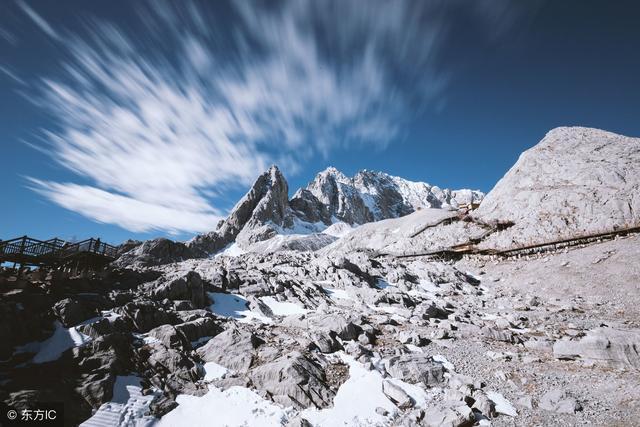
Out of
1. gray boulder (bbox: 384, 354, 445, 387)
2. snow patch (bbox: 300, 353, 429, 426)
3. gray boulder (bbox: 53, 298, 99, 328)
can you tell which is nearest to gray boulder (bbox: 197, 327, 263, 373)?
snow patch (bbox: 300, 353, 429, 426)

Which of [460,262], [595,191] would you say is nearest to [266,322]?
[460,262]

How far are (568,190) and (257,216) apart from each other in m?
119

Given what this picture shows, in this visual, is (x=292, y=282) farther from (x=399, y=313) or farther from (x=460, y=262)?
(x=460, y=262)

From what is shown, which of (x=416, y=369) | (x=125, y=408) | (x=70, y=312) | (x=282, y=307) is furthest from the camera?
(x=282, y=307)

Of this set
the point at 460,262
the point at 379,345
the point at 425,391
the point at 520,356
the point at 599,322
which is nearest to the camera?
the point at 425,391

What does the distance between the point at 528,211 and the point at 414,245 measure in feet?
52.4

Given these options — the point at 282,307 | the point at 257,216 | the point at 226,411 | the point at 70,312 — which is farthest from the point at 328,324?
the point at 257,216

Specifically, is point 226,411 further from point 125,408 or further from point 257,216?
point 257,216

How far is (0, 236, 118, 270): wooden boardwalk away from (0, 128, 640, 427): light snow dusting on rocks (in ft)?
6.47

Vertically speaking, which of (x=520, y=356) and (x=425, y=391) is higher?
(x=520, y=356)

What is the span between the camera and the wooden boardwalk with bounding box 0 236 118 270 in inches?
738

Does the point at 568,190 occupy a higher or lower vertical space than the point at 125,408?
higher

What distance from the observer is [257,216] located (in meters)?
139

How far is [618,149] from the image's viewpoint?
136 ft
